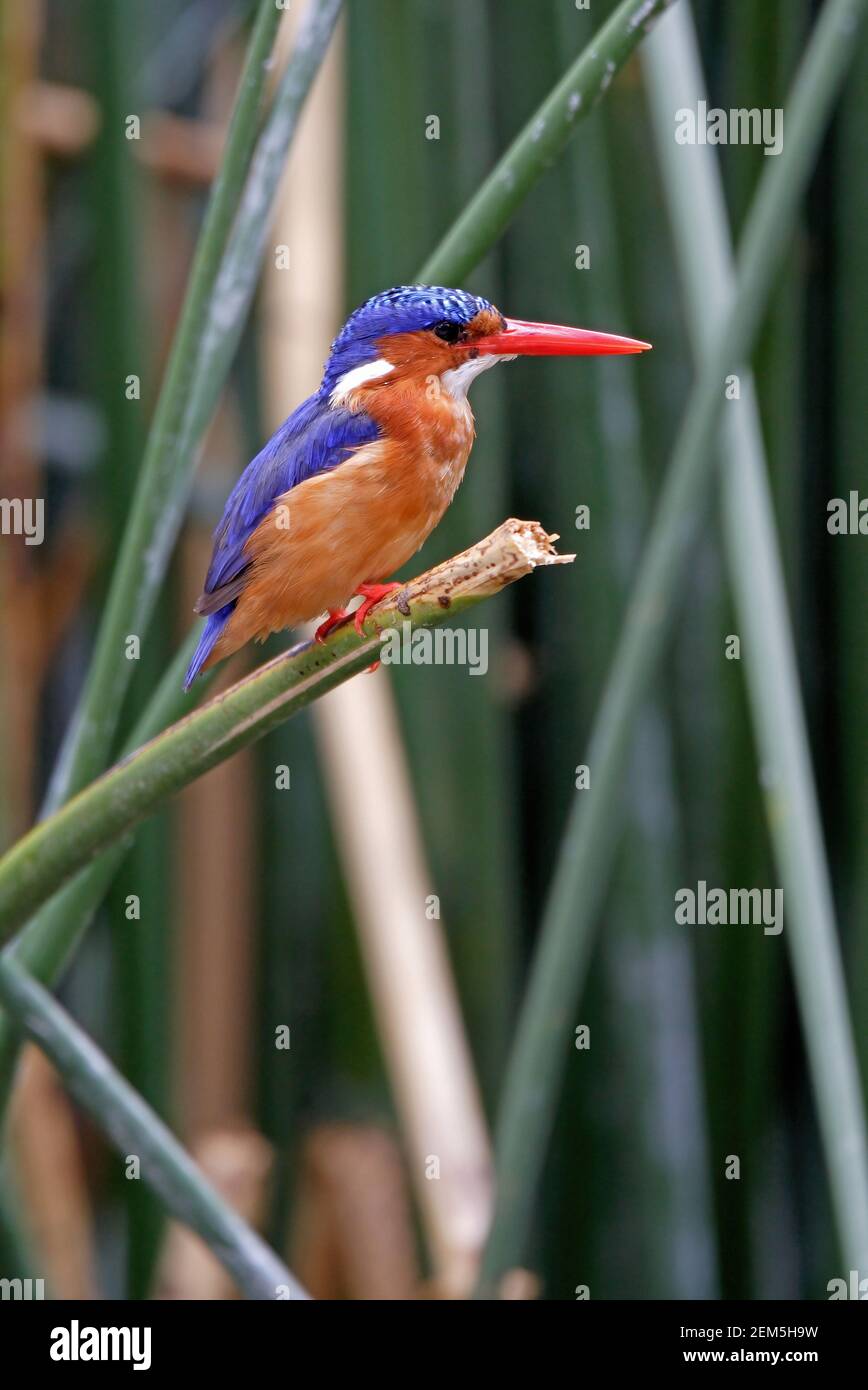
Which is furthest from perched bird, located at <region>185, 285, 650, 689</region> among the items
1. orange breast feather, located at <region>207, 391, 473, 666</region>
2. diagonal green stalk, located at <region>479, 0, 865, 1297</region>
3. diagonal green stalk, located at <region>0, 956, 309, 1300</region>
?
diagonal green stalk, located at <region>0, 956, 309, 1300</region>

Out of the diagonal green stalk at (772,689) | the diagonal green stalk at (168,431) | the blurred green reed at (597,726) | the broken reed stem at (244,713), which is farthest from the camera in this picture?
the blurred green reed at (597,726)

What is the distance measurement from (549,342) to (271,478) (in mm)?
230

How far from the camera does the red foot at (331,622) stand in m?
0.99

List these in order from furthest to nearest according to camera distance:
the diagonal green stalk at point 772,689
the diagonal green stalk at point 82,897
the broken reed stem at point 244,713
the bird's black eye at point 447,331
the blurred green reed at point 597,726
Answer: the blurred green reed at point 597,726, the diagonal green stalk at point 772,689, the bird's black eye at point 447,331, the diagonal green stalk at point 82,897, the broken reed stem at point 244,713

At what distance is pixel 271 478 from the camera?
3.47 ft

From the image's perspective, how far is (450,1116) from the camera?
1.46 metres

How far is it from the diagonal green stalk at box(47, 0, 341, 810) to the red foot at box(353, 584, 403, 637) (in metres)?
0.13

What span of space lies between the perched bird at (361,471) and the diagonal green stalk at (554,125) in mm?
145

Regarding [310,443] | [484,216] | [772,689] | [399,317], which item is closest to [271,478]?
[310,443]

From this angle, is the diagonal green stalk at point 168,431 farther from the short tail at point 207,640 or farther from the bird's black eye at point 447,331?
the bird's black eye at point 447,331

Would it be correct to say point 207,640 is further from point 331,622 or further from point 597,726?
point 597,726

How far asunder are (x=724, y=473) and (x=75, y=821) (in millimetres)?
698

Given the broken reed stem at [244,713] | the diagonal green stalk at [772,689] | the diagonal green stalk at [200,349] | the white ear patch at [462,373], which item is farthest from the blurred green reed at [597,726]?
the broken reed stem at [244,713]
